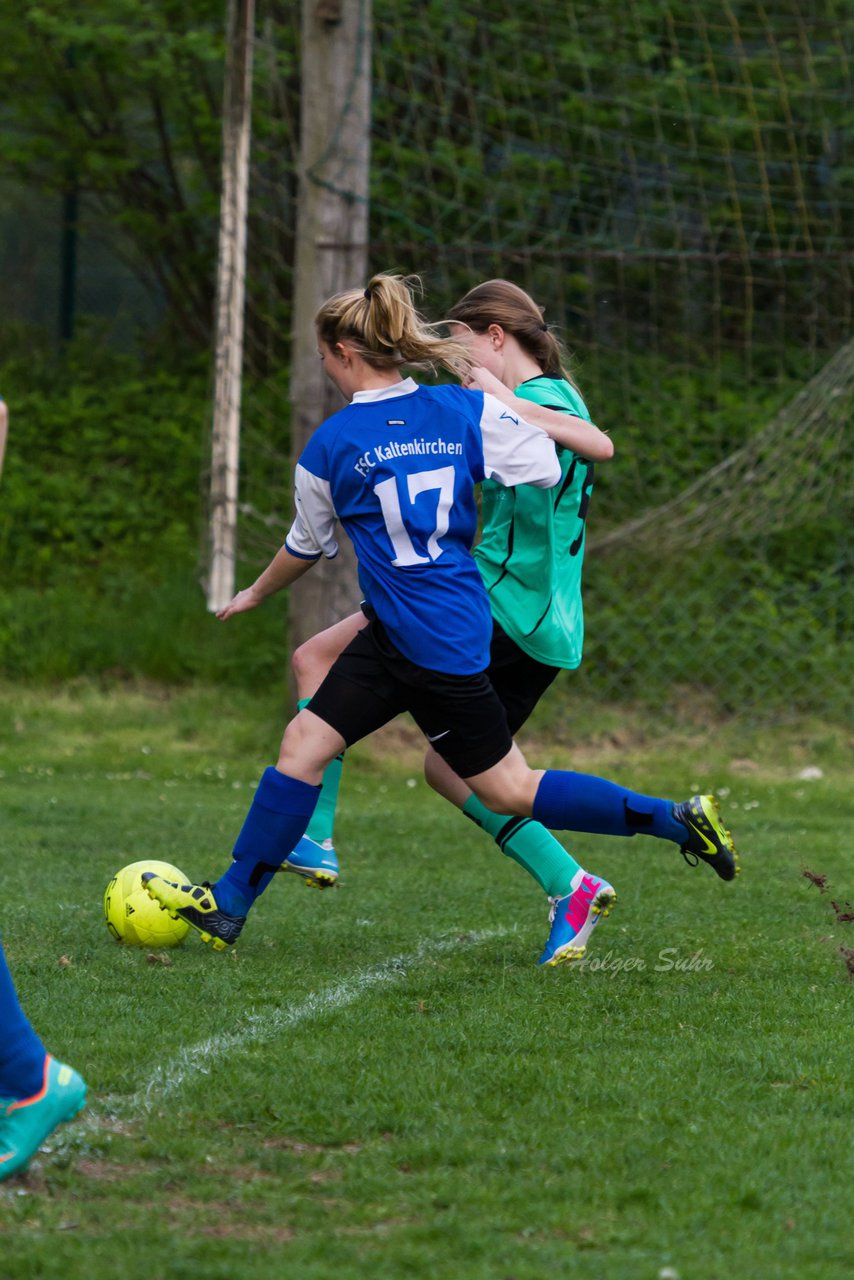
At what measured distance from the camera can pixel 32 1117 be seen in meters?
2.85

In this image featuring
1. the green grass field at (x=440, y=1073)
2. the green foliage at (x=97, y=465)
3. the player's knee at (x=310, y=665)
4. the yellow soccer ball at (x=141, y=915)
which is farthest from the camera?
the green foliage at (x=97, y=465)

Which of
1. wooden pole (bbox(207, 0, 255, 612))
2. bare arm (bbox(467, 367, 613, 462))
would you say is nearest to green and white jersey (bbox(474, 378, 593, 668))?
bare arm (bbox(467, 367, 613, 462))

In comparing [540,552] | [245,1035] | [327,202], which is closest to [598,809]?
[540,552]

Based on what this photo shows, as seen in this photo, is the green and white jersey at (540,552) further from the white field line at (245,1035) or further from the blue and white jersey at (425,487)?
the white field line at (245,1035)

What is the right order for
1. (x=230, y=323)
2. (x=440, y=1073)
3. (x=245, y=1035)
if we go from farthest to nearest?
(x=230, y=323)
(x=245, y=1035)
(x=440, y=1073)

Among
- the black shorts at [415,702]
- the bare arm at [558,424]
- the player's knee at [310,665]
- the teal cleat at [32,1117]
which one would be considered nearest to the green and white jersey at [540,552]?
the bare arm at [558,424]

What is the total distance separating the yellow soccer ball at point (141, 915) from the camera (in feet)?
15.2

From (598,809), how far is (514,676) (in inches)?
19.0

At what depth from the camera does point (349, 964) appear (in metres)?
4.62

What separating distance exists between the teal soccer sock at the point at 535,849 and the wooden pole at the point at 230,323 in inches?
149

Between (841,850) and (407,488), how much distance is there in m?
3.34

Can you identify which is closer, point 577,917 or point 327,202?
point 577,917

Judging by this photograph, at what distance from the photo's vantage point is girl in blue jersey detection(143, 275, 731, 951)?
13.8 ft

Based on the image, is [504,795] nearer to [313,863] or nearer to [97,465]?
[313,863]
